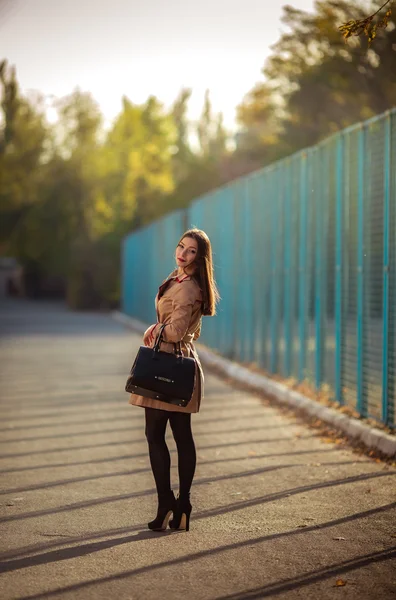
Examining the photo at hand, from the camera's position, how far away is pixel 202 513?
6.59 m

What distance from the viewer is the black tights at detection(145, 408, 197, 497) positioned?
6141 millimetres

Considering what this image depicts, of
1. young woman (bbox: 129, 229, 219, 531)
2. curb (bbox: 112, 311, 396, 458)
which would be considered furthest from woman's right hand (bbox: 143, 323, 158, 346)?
curb (bbox: 112, 311, 396, 458)

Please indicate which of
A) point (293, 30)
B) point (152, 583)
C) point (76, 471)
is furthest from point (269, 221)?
point (293, 30)

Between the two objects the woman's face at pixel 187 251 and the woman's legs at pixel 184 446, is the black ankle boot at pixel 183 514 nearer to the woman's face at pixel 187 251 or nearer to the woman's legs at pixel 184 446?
the woman's legs at pixel 184 446

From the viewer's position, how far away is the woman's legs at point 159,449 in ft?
20.1

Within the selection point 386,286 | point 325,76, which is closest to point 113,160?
point 325,76

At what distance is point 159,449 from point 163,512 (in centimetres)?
36

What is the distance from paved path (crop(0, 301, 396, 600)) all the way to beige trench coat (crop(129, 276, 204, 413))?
740mm

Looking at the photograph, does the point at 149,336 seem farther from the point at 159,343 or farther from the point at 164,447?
the point at 164,447

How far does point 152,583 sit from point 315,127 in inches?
1227

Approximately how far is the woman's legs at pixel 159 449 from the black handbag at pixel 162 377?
202 mm

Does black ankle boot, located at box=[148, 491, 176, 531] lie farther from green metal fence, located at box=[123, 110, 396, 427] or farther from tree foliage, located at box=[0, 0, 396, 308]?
tree foliage, located at box=[0, 0, 396, 308]

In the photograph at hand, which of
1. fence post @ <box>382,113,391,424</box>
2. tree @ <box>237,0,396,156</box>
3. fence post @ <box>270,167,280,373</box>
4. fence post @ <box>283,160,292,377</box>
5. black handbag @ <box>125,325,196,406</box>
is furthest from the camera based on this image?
tree @ <box>237,0,396,156</box>

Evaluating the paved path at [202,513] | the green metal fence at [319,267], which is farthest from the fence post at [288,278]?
the paved path at [202,513]
